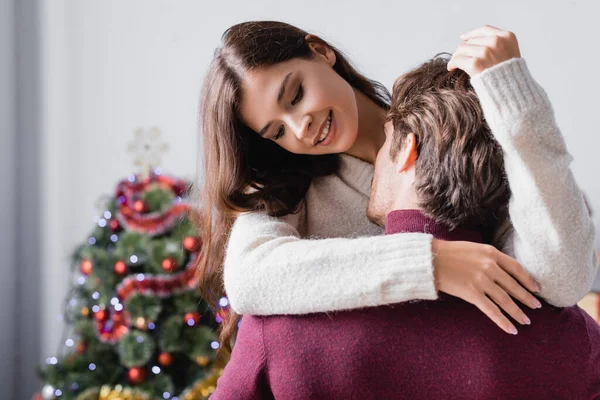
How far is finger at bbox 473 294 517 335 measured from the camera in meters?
1.01

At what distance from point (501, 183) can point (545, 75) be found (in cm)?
188

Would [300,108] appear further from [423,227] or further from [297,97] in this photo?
[423,227]

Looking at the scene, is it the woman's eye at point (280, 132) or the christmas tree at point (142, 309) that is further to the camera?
the christmas tree at point (142, 309)

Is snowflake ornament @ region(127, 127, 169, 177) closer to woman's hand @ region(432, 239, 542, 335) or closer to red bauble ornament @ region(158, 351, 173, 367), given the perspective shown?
red bauble ornament @ region(158, 351, 173, 367)

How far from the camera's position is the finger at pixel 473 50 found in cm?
110

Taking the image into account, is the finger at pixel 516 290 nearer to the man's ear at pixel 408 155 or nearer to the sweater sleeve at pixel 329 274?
the sweater sleeve at pixel 329 274

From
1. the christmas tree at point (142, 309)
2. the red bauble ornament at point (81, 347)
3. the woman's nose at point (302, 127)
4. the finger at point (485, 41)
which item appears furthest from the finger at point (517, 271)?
the red bauble ornament at point (81, 347)

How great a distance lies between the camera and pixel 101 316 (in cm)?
292

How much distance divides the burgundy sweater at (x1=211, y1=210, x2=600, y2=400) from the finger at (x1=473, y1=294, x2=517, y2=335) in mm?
20

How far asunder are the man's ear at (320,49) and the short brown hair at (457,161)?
51 cm

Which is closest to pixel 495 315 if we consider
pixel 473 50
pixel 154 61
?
pixel 473 50

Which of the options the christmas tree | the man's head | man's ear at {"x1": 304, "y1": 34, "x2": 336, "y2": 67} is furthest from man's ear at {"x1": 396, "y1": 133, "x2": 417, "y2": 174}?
the christmas tree

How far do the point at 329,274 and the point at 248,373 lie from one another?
21cm

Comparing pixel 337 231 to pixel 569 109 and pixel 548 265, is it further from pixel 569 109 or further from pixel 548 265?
pixel 569 109
